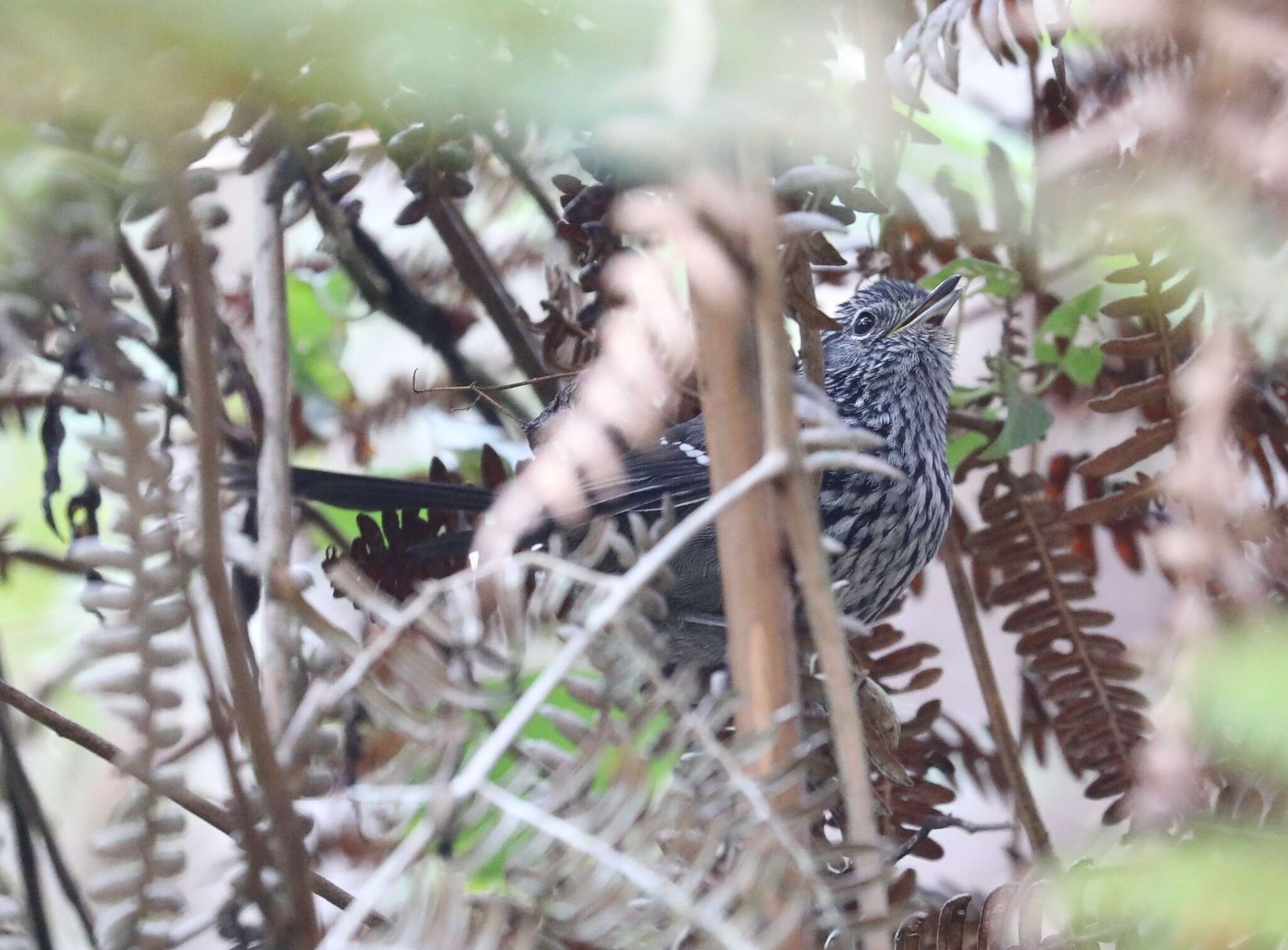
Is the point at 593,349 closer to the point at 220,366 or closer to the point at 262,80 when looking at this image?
the point at 220,366

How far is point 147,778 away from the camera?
678 millimetres

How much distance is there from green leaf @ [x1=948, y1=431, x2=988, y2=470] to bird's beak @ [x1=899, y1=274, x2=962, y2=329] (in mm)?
227

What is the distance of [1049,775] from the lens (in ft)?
8.76

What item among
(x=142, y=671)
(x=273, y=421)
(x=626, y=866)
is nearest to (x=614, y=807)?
(x=626, y=866)

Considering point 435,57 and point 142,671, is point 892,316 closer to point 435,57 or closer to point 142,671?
point 435,57

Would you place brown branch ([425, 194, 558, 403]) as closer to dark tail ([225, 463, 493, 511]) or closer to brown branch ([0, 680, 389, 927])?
dark tail ([225, 463, 493, 511])

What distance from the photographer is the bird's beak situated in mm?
1997

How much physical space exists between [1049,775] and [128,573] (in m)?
2.36

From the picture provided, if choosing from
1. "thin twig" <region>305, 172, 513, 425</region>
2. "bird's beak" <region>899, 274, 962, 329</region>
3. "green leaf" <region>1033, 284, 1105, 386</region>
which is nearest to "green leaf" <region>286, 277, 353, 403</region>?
"thin twig" <region>305, 172, 513, 425</region>

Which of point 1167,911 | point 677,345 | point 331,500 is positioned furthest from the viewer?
point 331,500

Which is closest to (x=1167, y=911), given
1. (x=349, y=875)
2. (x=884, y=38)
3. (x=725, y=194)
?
(x=725, y=194)

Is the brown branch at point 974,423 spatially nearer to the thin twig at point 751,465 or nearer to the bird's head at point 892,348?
the bird's head at point 892,348

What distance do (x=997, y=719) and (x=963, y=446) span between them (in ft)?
1.52

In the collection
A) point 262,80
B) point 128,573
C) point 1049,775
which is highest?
point 262,80
